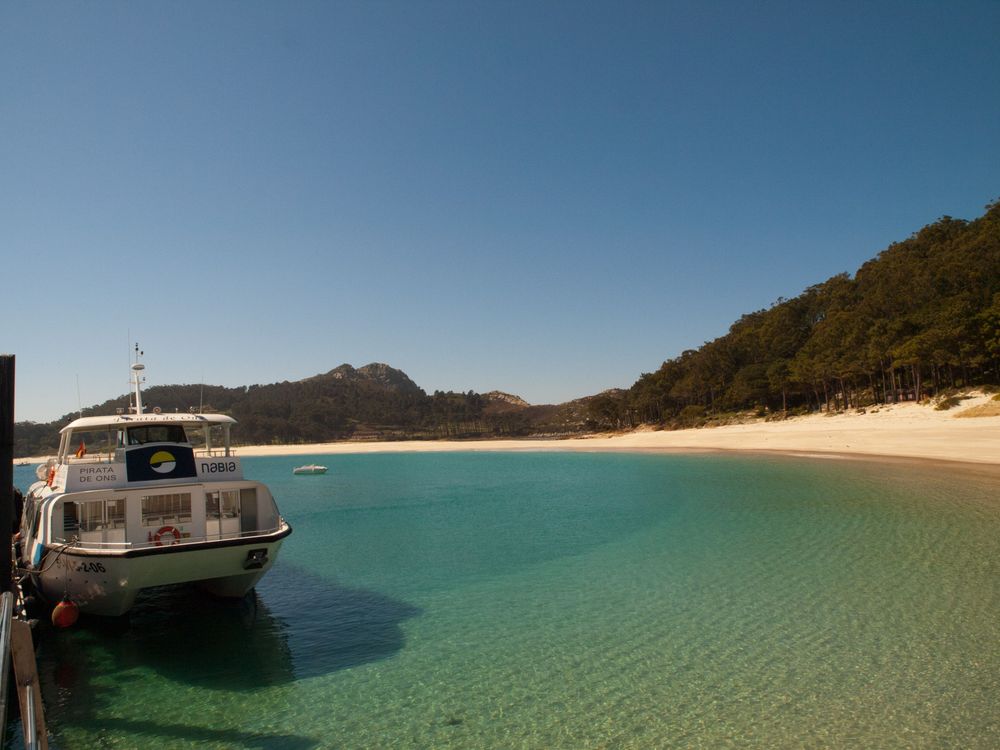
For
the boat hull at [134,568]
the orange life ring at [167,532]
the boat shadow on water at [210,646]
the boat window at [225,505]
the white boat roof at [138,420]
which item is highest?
the white boat roof at [138,420]

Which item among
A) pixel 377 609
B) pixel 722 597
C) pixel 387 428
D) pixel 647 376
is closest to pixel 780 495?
pixel 722 597

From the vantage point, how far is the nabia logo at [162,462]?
1359 cm

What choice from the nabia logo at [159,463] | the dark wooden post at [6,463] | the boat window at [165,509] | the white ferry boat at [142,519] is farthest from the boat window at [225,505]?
the dark wooden post at [6,463]

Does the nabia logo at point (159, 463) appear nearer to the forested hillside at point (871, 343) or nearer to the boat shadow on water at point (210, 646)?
the boat shadow on water at point (210, 646)

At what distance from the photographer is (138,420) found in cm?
1453

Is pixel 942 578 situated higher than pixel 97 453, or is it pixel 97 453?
pixel 97 453

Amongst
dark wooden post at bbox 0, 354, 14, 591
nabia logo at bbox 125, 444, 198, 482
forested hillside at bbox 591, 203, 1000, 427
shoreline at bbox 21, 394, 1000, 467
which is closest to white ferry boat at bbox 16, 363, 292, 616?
nabia logo at bbox 125, 444, 198, 482

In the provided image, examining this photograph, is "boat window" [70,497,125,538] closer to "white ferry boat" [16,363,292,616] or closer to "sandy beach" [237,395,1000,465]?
"white ferry boat" [16,363,292,616]

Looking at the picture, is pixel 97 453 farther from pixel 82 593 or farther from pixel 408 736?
pixel 408 736

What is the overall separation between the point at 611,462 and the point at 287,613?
156ft

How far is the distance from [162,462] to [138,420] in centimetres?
161

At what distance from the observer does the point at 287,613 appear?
46.5 feet

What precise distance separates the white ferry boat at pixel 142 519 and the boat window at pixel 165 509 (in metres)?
0.02

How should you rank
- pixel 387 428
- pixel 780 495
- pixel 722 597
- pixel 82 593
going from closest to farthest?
pixel 82 593 → pixel 722 597 → pixel 780 495 → pixel 387 428
